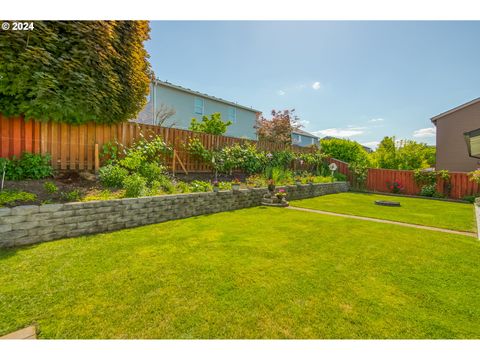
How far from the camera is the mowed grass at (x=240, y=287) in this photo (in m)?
1.79

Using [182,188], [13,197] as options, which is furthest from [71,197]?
[182,188]

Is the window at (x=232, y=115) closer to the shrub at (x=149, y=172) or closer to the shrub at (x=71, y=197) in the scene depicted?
the shrub at (x=149, y=172)

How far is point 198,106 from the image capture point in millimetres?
16453

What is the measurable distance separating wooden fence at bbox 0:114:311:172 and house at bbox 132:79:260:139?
251 inches

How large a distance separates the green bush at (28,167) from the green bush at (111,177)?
3.26 feet

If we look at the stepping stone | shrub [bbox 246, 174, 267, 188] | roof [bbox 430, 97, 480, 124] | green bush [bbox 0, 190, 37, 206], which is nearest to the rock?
green bush [bbox 0, 190, 37, 206]

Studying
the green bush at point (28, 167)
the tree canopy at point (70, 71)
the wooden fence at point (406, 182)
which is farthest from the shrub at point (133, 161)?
the wooden fence at point (406, 182)

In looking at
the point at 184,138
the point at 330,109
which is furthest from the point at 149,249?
the point at 330,109

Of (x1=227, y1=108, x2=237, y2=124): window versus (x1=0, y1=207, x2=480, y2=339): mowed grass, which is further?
(x1=227, y1=108, x2=237, y2=124): window

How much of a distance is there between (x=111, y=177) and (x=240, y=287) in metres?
4.36

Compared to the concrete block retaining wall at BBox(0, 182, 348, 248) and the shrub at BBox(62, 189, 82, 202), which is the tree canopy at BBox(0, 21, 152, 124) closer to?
the shrub at BBox(62, 189, 82, 202)

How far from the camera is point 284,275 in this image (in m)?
2.68

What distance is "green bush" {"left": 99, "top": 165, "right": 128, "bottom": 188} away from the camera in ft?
17.3

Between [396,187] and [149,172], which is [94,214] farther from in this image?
[396,187]
